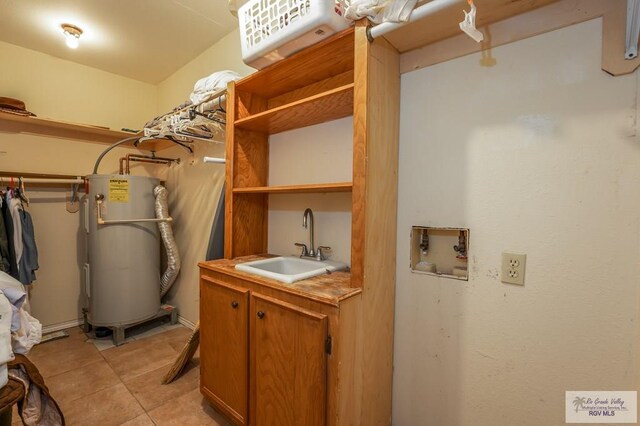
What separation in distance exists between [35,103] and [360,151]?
10.8 ft

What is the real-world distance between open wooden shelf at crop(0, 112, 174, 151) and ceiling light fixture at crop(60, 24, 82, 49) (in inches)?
26.1

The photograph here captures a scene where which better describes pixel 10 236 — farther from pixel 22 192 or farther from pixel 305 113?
pixel 305 113

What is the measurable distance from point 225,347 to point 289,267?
21.9 inches

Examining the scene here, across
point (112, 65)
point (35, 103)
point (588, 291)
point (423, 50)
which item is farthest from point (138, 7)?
point (588, 291)

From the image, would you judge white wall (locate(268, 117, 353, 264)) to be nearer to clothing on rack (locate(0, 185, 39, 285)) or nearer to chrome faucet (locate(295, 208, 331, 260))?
chrome faucet (locate(295, 208, 331, 260))

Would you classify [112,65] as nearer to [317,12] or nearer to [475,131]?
[317,12]

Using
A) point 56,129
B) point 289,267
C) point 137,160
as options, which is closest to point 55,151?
point 56,129

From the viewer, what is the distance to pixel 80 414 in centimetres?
171

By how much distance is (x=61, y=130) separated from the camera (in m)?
2.82

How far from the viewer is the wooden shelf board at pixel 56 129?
2.52 m

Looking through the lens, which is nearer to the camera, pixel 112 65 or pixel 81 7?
pixel 81 7

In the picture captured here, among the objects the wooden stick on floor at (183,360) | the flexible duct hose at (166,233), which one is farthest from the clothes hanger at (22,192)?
the wooden stick on floor at (183,360)

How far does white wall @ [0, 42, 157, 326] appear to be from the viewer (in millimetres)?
2625

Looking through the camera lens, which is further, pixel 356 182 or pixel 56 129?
pixel 56 129
